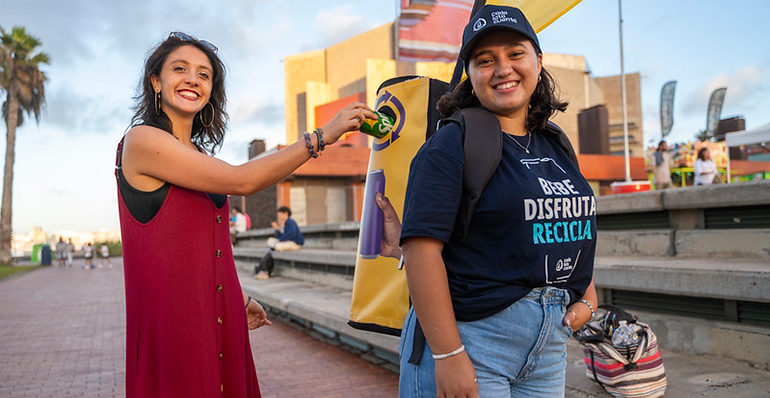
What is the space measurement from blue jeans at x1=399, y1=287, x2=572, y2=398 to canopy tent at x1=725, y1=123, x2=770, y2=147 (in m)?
17.0

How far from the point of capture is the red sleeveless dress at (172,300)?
168cm

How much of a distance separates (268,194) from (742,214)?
25.2 meters

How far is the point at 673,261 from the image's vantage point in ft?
14.5

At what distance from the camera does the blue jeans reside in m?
1.52

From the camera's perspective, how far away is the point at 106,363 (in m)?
6.12

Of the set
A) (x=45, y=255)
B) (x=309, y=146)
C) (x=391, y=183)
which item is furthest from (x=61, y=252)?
(x=309, y=146)

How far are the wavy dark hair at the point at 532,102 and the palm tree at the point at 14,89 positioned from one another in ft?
113

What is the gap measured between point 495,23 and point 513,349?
3.11ft

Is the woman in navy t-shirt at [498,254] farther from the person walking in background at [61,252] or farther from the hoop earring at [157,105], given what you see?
the person walking in background at [61,252]

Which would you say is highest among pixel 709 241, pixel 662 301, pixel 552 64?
pixel 552 64

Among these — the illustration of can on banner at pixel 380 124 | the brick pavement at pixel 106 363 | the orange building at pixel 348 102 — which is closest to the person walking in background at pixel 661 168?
the brick pavement at pixel 106 363

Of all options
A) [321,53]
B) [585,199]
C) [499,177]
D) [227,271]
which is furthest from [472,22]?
[321,53]

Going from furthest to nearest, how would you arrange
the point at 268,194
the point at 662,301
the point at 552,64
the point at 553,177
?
1. the point at 552,64
2. the point at 268,194
3. the point at 662,301
4. the point at 553,177

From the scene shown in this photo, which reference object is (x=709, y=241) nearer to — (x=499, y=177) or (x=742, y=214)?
(x=742, y=214)
